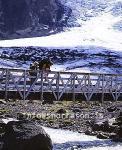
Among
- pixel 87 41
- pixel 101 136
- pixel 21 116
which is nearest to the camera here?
pixel 101 136

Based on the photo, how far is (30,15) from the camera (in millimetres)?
136375

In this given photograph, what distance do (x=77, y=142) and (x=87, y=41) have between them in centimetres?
10513

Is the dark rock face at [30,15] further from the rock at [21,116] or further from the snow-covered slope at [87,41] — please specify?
the rock at [21,116]

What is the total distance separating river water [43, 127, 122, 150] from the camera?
18781mm

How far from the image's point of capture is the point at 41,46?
112 metres

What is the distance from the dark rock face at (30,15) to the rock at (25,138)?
369 ft

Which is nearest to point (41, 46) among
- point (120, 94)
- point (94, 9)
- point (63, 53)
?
point (63, 53)

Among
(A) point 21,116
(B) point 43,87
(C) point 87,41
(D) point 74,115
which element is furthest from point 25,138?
(C) point 87,41

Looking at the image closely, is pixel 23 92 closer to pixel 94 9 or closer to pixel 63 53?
pixel 63 53

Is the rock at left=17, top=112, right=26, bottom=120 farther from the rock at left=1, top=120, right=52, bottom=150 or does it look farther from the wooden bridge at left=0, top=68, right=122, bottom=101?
the rock at left=1, top=120, right=52, bottom=150

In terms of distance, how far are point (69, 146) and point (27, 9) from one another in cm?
11750

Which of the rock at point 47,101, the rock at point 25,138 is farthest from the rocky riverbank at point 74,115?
the rock at point 25,138

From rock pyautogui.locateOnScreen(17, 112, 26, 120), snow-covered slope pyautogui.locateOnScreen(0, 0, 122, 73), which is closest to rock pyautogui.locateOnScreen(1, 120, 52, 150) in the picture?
rock pyautogui.locateOnScreen(17, 112, 26, 120)

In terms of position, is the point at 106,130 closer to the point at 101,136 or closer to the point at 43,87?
the point at 101,136
